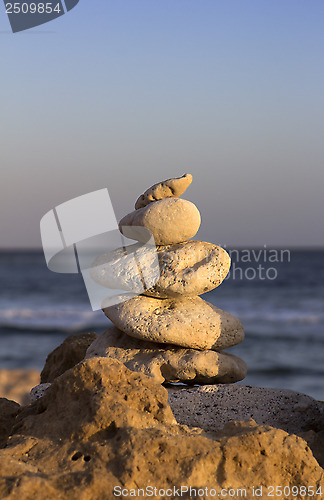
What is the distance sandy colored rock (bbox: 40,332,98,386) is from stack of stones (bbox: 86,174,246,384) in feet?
3.45

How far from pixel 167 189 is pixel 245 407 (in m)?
2.51

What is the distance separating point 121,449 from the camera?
318 cm

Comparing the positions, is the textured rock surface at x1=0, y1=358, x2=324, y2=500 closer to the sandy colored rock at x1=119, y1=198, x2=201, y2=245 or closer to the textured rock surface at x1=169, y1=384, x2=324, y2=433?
the textured rock surface at x1=169, y1=384, x2=324, y2=433

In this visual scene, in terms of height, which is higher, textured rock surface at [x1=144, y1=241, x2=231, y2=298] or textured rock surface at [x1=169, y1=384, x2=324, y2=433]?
textured rock surface at [x1=144, y1=241, x2=231, y2=298]

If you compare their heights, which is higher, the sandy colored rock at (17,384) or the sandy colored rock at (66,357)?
the sandy colored rock at (66,357)

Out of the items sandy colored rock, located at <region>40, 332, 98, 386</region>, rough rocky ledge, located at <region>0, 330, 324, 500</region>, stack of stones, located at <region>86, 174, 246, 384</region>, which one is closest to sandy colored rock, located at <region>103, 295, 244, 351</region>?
stack of stones, located at <region>86, 174, 246, 384</region>

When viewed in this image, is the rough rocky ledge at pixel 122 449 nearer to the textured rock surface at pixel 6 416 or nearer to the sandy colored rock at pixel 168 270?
the textured rock surface at pixel 6 416

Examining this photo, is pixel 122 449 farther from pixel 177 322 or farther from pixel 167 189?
pixel 167 189

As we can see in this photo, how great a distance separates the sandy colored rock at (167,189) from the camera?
617 centimetres

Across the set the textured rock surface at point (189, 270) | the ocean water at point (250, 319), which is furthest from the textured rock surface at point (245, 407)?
the ocean water at point (250, 319)

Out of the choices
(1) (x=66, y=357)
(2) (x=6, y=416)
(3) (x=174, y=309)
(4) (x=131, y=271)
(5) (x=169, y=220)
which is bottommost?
(1) (x=66, y=357)

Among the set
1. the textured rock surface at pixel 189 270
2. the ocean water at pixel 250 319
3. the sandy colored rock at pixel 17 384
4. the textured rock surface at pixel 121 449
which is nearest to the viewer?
the textured rock surface at pixel 121 449

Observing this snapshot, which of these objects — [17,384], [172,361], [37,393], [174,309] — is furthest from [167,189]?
[17,384]

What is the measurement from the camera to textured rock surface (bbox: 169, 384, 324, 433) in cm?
504
